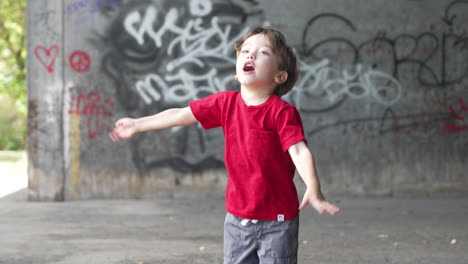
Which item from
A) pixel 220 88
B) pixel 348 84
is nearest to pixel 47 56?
pixel 220 88

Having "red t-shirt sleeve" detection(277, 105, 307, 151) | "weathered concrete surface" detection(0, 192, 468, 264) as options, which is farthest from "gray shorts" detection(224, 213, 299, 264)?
"weathered concrete surface" detection(0, 192, 468, 264)

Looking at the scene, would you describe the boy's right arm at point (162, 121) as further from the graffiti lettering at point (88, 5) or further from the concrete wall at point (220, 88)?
the graffiti lettering at point (88, 5)

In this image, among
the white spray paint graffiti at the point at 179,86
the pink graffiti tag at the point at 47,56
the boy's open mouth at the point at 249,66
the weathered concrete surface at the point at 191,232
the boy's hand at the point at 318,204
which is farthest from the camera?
the white spray paint graffiti at the point at 179,86

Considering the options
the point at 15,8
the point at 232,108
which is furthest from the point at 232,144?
the point at 15,8

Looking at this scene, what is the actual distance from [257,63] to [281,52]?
136 mm

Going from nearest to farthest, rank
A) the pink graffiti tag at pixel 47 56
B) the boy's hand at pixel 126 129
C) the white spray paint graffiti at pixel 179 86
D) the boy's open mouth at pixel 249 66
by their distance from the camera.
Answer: the boy's open mouth at pixel 249 66 < the boy's hand at pixel 126 129 < the pink graffiti tag at pixel 47 56 < the white spray paint graffiti at pixel 179 86

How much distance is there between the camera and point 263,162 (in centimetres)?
Answer: 260

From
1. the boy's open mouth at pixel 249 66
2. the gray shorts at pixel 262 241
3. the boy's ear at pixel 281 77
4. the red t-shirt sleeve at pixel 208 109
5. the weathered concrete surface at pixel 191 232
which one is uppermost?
the boy's open mouth at pixel 249 66

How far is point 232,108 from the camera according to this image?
2.75 metres

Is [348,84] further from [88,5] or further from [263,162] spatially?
[263,162]

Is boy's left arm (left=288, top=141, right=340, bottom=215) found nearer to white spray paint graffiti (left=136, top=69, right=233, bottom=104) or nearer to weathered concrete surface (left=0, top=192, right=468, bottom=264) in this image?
weathered concrete surface (left=0, top=192, right=468, bottom=264)

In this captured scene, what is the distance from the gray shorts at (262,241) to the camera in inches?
103

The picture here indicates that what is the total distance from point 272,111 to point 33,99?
5.57 metres

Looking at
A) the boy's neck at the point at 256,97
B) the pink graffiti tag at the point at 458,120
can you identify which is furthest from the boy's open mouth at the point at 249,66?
the pink graffiti tag at the point at 458,120
